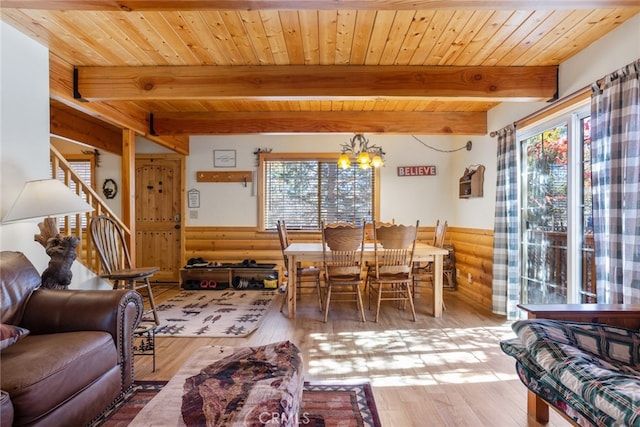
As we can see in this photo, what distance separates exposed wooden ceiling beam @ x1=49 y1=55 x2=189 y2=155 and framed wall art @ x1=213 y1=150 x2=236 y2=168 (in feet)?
2.58

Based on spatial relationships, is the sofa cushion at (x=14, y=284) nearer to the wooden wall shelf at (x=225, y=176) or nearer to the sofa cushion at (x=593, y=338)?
the sofa cushion at (x=593, y=338)

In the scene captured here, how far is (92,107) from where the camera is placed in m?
3.33

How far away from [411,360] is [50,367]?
228 centimetres

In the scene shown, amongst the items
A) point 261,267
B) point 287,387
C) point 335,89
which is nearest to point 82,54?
point 335,89

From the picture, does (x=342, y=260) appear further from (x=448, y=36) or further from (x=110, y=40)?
(x=110, y=40)

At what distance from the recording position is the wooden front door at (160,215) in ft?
19.0

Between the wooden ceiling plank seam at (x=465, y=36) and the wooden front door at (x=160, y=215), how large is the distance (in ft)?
14.9

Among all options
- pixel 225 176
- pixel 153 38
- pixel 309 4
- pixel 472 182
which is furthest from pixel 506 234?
pixel 225 176

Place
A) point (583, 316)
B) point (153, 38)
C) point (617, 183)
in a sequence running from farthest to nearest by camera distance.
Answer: point (153, 38)
point (617, 183)
point (583, 316)

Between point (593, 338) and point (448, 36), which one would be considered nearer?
point (593, 338)

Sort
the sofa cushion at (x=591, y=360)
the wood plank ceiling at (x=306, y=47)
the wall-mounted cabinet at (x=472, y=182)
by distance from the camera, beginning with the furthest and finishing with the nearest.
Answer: the wall-mounted cabinet at (x=472, y=182)
the wood plank ceiling at (x=306, y=47)
the sofa cushion at (x=591, y=360)

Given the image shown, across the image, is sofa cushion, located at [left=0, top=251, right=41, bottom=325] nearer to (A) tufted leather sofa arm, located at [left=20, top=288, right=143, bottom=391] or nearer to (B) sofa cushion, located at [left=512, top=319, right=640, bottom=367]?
(A) tufted leather sofa arm, located at [left=20, top=288, right=143, bottom=391]

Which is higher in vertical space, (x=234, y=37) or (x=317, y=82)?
(x=234, y=37)

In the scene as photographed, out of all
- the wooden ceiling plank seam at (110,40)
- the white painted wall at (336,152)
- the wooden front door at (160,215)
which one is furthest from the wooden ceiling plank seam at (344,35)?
the wooden front door at (160,215)
